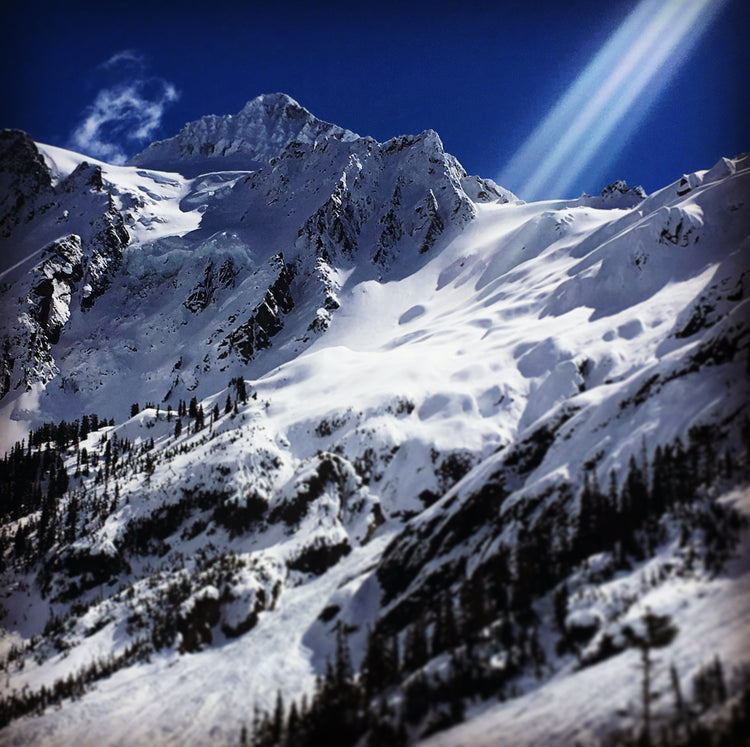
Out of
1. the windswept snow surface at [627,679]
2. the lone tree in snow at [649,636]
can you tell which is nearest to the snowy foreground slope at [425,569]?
the windswept snow surface at [627,679]

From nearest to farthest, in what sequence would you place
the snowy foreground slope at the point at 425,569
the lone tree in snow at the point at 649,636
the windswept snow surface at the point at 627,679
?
the windswept snow surface at the point at 627,679
the lone tree in snow at the point at 649,636
the snowy foreground slope at the point at 425,569

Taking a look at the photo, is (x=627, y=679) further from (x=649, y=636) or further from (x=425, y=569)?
(x=425, y=569)

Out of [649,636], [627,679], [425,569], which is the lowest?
[627,679]

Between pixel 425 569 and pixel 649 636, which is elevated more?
pixel 425 569

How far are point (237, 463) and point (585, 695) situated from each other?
11610 cm

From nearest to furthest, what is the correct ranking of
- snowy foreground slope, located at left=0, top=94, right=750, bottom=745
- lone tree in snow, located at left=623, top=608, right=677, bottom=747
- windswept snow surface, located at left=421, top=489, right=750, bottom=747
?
windswept snow surface, located at left=421, top=489, right=750, bottom=747
lone tree in snow, located at left=623, top=608, right=677, bottom=747
snowy foreground slope, located at left=0, top=94, right=750, bottom=745

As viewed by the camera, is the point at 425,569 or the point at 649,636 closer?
the point at 649,636

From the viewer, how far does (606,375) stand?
587 ft

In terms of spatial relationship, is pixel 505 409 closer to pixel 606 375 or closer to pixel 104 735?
pixel 606 375

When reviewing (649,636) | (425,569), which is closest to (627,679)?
(649,636)

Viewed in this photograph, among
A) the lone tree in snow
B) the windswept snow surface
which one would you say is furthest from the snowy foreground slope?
the lone tree in snow

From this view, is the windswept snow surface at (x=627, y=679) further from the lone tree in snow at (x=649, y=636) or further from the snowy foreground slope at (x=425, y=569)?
the lone tree in snow at (x=649, y=636)

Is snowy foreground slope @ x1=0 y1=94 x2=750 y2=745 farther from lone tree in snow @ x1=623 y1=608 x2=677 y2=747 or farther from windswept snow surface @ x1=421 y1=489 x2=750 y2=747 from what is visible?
lone tree in snow @ x1=623 y1=608 x2=677 y2=747

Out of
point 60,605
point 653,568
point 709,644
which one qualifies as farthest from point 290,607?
point 709,644
